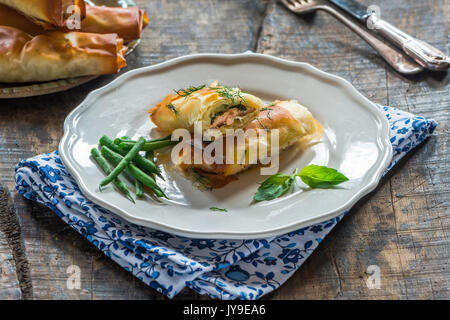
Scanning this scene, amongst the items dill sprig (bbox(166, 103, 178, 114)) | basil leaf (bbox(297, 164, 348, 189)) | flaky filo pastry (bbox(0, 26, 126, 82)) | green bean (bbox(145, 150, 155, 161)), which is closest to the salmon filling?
dill sprig (bbox(166, 103, 178, 114))

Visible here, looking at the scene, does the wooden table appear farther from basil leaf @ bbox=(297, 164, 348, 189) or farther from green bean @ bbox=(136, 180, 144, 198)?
green bean @ bbox=(136, 180, 144, 198)

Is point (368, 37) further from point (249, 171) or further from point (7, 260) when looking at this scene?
point (7, 260)

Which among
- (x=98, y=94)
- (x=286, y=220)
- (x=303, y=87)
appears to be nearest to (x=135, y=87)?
(x=98, y=94)

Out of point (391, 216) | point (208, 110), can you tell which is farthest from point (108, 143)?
point (391, 216)

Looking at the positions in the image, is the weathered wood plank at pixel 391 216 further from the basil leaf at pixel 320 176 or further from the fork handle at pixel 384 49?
the basil leaf at pixel 320 176

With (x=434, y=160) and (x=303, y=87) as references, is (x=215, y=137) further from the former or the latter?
(x=434, y=160)

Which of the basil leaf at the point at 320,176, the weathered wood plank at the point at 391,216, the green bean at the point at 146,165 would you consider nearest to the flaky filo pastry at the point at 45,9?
the green bean at the point at 146,165
